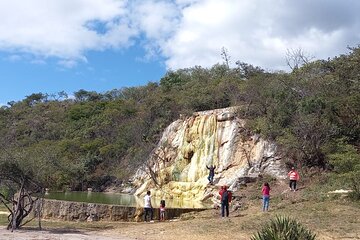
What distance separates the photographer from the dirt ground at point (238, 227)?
15711 mm

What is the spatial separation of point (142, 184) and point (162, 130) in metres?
9.38

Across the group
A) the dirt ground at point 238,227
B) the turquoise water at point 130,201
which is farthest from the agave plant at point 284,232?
the turquoise water at point 130,201

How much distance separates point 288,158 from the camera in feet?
105

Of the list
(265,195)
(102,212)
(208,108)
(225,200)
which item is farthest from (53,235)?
(208,108)

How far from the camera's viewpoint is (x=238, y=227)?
17.1 metres

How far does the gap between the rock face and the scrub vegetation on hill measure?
4.29 feet

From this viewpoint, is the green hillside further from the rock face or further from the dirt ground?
the dirt ground

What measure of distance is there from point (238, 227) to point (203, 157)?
21643mm

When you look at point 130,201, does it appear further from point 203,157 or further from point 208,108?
point 208,108

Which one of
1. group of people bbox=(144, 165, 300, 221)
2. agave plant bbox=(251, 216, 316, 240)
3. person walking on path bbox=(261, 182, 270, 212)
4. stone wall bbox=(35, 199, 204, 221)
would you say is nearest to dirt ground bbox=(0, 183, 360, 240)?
person walking on path bbox=(261, 182, 270, 212)

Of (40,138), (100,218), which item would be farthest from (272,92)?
(40,138)

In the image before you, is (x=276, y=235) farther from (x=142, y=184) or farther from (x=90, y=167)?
(x=90, y=167)

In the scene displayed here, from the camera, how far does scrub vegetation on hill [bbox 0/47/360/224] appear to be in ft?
66.8

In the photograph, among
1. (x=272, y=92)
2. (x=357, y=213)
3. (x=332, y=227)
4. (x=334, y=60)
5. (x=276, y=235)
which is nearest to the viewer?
(x=276, y=235)
